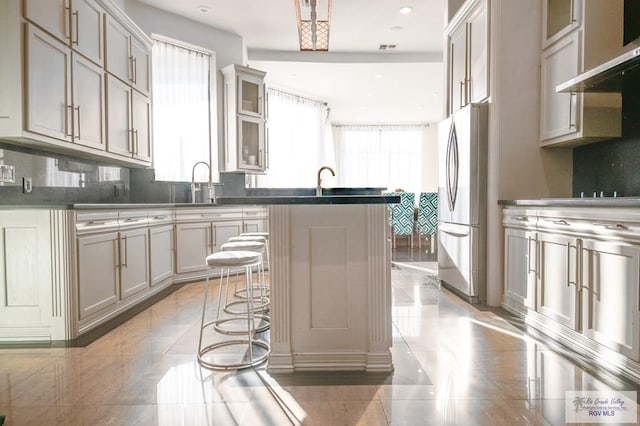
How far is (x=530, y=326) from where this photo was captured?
2.84 meters

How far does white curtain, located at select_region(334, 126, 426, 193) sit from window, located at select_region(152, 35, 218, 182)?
587cm

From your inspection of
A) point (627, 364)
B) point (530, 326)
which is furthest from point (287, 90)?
point (627, 364)

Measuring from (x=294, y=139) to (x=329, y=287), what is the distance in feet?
21.7

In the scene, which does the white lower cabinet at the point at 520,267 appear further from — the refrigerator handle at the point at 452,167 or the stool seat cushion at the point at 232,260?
the stool seat cushion at the point at 232,260

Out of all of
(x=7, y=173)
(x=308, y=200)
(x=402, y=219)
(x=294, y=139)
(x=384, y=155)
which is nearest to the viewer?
(x=308, y=200)

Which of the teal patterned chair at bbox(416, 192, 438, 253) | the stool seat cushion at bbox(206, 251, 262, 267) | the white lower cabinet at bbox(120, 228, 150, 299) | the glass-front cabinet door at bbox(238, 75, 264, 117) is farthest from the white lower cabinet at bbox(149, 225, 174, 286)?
the teal patterned chair at bbox(416, 192, 438, 253)

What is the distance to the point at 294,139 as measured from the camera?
838cm

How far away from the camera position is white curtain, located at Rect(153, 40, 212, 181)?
15.6ft

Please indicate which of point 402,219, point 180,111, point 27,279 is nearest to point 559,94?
point 27,279

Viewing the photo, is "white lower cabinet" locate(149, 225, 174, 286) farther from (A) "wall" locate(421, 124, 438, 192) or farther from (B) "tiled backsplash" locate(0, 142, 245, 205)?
(A) "wall" locate(421, 124, 438, 192)

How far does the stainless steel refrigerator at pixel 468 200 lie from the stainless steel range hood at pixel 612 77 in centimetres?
84

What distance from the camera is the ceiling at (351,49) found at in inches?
187

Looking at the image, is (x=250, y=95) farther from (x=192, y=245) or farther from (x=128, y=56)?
(x=192, y=245)

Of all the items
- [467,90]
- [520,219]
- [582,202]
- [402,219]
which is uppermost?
[467,90]
